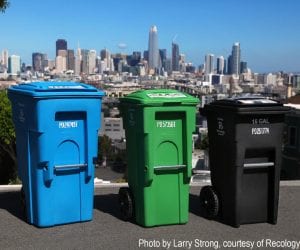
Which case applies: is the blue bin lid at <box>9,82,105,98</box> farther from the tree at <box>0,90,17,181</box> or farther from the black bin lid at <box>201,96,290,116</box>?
the tree at <box>0,90,17,181</box>

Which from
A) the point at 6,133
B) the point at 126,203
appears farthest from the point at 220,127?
the point at 6,133

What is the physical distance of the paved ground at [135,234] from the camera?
4523mm

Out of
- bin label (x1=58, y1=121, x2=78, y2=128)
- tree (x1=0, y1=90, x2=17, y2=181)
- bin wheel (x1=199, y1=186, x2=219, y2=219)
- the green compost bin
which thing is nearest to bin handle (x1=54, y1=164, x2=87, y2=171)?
bin label (x1=58, y1=121, x2=78, y2=128)

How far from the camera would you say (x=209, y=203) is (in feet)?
17.5

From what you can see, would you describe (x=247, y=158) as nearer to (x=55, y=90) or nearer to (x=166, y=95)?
(x=166, y=95)

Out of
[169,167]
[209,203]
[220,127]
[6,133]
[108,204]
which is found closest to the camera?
[169,167]

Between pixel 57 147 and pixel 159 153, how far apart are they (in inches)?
38.5

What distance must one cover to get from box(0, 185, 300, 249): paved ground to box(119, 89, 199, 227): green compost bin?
169 millimetres

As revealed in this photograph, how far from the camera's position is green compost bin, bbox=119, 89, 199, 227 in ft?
15.9

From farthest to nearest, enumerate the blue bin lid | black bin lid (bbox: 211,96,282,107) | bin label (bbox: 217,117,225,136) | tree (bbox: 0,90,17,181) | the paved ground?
tree (bbox: 0,90,17,181), bin label (bbox: 217,117,225,136), black bin lid (bbox: 211,96,282,107), the blue bin lid, the paved ground

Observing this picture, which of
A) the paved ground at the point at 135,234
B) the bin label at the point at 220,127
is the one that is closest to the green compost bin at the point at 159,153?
the paved ground at the point at 135,234

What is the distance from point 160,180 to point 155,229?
48 cm

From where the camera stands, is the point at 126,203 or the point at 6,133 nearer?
the point at 126,203

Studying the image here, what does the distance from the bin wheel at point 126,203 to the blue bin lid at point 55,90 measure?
1049 millimetres
